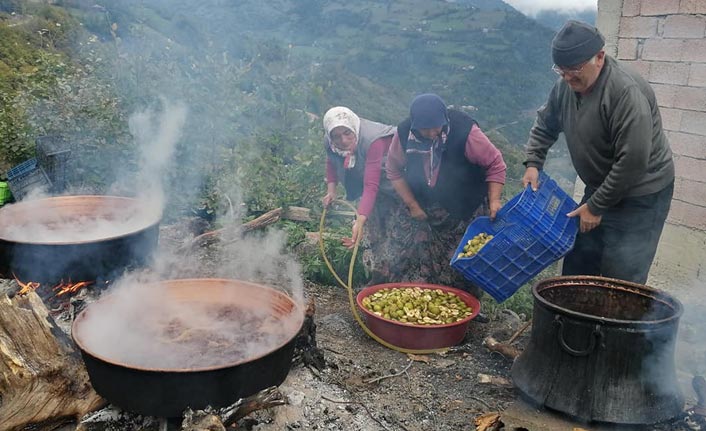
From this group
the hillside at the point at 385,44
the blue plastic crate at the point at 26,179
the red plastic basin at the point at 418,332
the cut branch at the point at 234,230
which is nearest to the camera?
the red plastic basin at the point at 418,332

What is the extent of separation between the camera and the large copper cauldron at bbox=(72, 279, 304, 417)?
2715mm

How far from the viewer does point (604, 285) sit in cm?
347

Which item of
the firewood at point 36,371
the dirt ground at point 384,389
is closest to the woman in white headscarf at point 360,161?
the dirt ground at point 384,389

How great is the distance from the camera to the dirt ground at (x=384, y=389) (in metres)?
3.23

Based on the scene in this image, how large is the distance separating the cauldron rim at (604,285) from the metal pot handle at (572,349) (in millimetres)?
48

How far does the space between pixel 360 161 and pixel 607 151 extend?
2240 mm

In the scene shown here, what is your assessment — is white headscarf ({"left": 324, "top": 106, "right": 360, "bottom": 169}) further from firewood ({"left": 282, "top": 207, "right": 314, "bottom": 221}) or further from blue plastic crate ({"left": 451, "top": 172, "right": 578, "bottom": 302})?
firewood ({"left": 282, "top": 207, "right": 314, "bottom": 221})

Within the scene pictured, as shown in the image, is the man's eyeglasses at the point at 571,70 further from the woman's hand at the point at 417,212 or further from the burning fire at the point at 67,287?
the burning fire at the point at 67,287

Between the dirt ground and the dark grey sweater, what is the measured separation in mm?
1343

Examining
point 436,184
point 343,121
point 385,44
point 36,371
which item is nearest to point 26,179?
point 36,371

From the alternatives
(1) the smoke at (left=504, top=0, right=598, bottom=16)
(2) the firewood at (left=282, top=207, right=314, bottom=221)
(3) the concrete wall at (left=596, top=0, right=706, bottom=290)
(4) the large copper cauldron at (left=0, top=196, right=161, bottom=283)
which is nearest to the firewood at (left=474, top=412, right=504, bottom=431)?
(4) the large copper cauldron at (left=0, top=196, right=161, bottom=283)

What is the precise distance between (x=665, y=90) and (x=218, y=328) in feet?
14.8

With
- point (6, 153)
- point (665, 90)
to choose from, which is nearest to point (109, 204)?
point (6, 153)

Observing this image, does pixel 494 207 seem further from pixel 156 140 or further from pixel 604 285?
pixel 156 140
